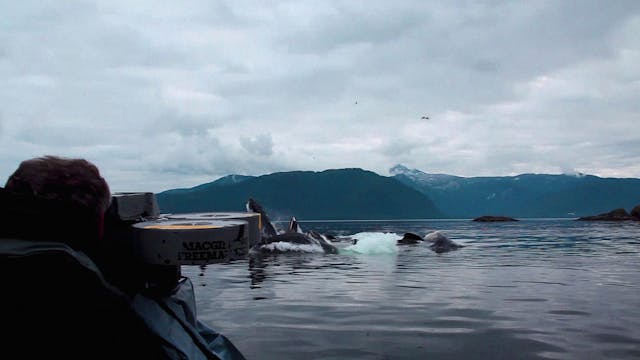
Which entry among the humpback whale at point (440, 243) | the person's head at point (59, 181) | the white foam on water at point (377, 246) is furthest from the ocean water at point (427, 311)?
the humpback whale at point (440, 243)

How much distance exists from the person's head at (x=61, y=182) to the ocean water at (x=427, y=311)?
12.4 feet

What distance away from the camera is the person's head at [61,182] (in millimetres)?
3191

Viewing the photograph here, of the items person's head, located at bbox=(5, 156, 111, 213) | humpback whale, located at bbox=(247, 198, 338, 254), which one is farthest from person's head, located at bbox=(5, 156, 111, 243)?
humpback whale, located at bbox=(247, 198, 338, 254)

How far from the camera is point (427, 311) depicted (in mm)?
11914

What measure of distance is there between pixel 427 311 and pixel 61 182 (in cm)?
1019

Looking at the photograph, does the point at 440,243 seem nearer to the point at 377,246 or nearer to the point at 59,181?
the point at 377,246

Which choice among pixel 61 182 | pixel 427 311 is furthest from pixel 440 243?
pixel 61 182

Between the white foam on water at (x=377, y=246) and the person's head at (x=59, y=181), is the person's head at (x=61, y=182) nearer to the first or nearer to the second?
the person's head at (x=59, y=181)

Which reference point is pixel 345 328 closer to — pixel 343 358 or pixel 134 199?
pixel 343 358

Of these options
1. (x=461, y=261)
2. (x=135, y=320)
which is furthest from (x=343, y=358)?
(x=461, y=261)

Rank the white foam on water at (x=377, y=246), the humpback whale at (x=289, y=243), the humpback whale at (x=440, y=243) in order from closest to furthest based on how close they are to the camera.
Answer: the white foam on water at (x=377, y=246), the humpback whale at (x=289, y=243), the humpback whale at (x=440, y=243)

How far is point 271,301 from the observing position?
13.5 meters

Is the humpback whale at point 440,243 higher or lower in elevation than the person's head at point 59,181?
lower

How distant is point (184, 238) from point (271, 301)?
9601 millimetres
